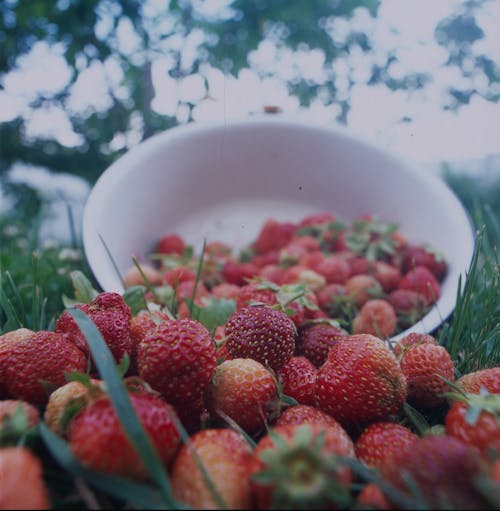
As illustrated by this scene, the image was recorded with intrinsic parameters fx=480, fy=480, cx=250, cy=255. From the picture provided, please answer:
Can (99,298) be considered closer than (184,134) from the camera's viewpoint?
Yes

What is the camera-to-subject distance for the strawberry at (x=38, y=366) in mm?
378

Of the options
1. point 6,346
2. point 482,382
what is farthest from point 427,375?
point 6,346

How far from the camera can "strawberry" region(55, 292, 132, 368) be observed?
40 centimetres

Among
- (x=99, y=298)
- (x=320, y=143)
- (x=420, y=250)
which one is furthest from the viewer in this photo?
(x=320, y=143)

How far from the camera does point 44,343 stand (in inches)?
15.5

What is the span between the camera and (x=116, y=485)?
0.28 meters

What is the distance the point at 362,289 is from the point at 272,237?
11.2 inches

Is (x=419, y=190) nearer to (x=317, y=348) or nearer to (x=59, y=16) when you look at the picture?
(x=317, y=348)

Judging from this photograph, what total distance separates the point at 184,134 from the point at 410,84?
0.66 metres

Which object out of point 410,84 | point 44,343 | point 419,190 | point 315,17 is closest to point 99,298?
point 44,343

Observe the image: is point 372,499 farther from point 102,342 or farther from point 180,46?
point 180,46

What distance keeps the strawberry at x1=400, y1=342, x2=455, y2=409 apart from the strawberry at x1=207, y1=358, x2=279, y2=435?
0.44 ft

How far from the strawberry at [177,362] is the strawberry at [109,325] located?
47mm

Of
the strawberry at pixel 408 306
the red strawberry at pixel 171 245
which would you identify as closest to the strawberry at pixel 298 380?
the strawberry at pixel 408 306
